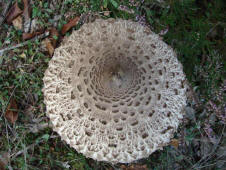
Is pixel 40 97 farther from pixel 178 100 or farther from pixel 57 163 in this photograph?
pixel 178 100

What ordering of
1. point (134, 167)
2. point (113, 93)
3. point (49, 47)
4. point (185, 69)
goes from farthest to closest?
1. point (185, 69)
2. point (49, 47)
3. point (134, 167)
4. point (113, 93)

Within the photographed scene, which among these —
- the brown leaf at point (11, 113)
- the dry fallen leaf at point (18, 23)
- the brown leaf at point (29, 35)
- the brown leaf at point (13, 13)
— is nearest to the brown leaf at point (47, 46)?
the brown leaf at point (29, 35)

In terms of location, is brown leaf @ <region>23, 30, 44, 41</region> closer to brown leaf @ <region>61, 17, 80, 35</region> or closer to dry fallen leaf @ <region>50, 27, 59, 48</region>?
dry fallen leaf @ <region>50, 27, 59, 48</region>

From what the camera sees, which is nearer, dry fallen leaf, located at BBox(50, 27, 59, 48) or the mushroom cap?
the mushroom cap

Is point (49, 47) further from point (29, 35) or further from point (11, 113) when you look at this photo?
point (11, 113)

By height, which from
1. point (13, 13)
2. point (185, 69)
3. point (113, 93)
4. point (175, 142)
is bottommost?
point (175, 142)

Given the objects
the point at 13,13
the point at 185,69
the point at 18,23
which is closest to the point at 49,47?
the point at 18,23

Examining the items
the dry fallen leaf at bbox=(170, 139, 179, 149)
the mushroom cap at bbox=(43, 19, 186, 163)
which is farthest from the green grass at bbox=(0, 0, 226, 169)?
the mushroom cap at bbox=(43, 19, 186, 163)
